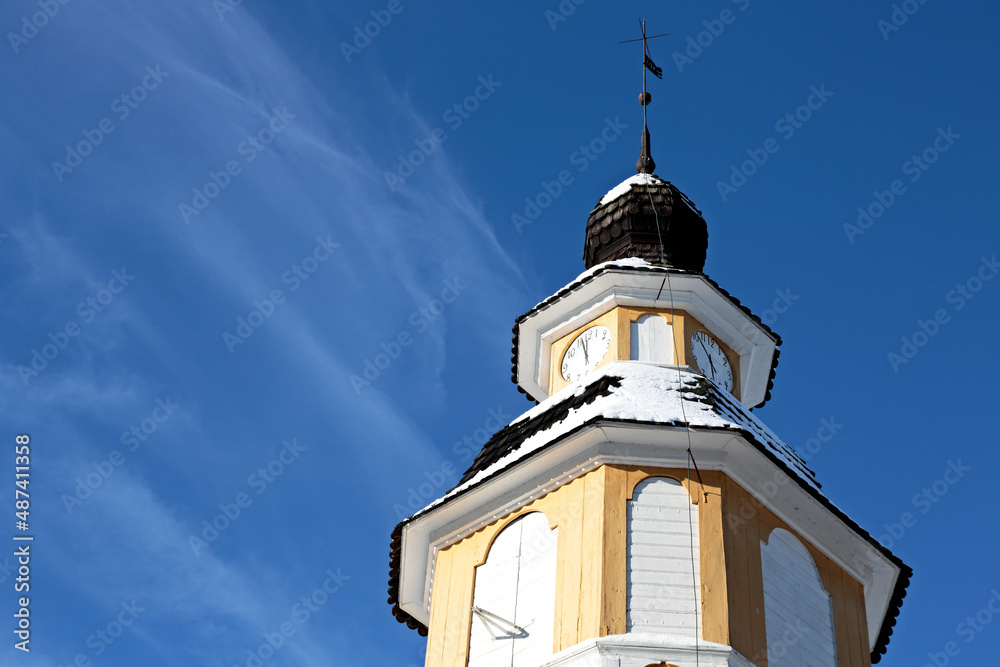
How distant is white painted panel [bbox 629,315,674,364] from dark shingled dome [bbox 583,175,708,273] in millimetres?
1853

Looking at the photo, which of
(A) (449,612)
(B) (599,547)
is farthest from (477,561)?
(B) (599,547)

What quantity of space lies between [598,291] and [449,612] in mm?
5339

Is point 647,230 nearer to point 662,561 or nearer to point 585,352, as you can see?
point 585,352

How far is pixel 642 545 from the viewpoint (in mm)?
14836

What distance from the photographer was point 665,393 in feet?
54.5

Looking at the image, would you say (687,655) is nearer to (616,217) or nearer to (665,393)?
(665,393)

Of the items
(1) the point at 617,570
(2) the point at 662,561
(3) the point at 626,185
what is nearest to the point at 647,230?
(3) the point at 626,185

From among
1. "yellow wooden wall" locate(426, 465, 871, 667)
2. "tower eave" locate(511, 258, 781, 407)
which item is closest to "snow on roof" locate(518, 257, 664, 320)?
"tower eave" locate(511, 258, 781, 407)

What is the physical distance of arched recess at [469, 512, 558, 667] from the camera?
14.7 m

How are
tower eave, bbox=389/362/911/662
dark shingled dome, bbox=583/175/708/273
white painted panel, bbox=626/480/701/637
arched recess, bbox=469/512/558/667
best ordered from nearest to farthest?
white painted panel, bbox=626/480/701/637 → arched recess, bbox=469/512/558/667 → tower eave, bbox=389/362/911/662 → dark shingled dome, bbox=583/175/708/273

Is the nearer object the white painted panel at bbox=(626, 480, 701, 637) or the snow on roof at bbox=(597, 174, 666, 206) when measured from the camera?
the white painted panel at bbox=(626, 480, 701, 637)

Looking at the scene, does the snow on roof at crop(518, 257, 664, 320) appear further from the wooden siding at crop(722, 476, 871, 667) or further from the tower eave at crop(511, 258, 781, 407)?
the wooden siding at crop(722, 476, 871, 667)

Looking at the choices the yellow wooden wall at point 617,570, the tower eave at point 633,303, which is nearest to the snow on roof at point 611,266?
the tower eave at point 633,303

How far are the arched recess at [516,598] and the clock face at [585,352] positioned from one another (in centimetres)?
331
